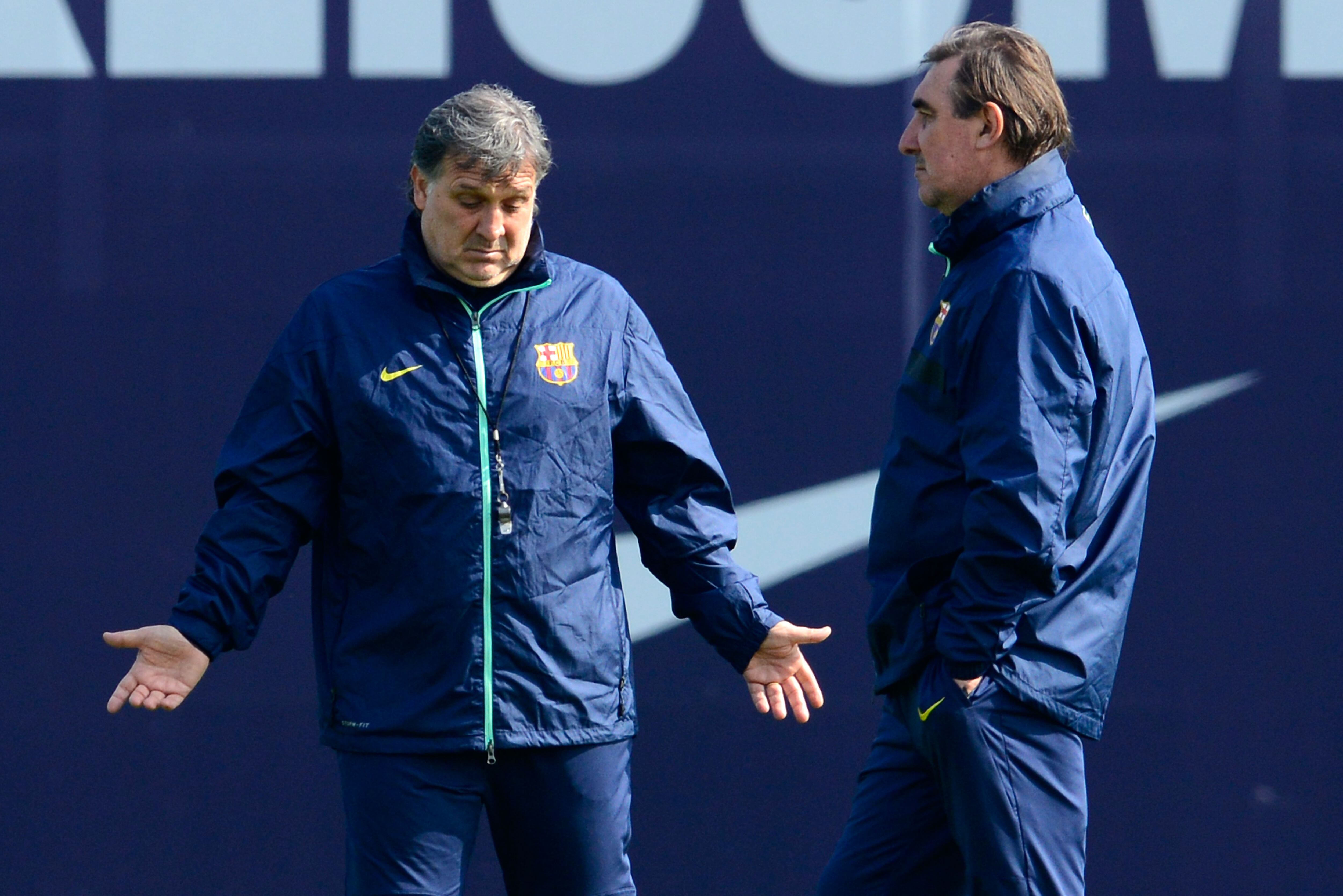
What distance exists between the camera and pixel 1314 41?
10.1 ft

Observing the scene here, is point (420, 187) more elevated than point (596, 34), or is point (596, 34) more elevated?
point (596, 34)

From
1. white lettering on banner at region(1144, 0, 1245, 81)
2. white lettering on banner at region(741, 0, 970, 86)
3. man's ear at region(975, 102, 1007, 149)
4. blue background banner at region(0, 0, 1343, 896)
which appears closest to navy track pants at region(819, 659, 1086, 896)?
man's ear at region(975, 102, 1007, 149)

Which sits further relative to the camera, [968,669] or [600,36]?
[600,36]

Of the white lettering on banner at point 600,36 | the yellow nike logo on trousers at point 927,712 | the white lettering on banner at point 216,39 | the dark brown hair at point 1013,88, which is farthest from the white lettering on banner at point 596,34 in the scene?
the yellow nike logo on trousers at point 927,712

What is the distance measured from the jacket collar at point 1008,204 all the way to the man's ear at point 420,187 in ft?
2.36

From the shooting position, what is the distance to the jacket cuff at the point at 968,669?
197 cm

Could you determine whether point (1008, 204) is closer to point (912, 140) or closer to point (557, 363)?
point (912, 140)

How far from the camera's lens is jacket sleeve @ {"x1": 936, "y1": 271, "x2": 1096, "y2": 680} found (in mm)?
1911

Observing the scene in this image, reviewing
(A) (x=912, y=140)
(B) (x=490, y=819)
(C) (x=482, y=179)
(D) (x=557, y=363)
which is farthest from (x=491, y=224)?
Answer: (B) (x=490, y=819)

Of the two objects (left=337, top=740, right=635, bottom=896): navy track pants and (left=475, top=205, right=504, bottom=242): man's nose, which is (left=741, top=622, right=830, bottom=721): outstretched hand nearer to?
(left=337, top=740, right=635, bottom=896): navy track pants

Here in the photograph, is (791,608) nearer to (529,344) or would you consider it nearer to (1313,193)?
(529,344)

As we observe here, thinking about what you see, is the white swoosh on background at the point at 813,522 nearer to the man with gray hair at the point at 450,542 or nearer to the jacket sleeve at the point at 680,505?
the jacket sleeve at the point at 680,505

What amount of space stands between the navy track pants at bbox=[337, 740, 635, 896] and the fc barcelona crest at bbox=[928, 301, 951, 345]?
0.71 meters

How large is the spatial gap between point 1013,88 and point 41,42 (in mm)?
1934
